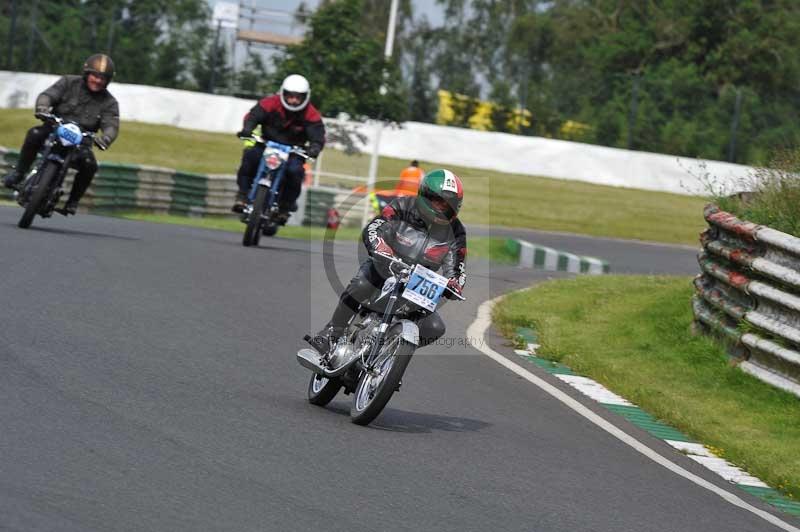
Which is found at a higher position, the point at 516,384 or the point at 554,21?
the point at 554,21

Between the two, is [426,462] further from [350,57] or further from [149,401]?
[350,57]

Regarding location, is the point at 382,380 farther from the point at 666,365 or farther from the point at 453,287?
the point at 666,365

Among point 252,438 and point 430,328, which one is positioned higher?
point 430,328

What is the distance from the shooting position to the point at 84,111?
606 inches

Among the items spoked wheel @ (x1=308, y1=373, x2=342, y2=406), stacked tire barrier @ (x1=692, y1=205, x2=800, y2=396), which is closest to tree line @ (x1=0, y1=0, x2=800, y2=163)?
stacked tire barrier @ (x1=692, y1=205, x2=800, y2=396)

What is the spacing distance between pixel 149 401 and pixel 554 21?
59519mm

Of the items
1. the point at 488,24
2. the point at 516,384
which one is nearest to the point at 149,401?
the point at 516,384

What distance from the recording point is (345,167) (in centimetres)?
3578

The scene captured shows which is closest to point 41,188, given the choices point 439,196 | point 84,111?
point 84,111

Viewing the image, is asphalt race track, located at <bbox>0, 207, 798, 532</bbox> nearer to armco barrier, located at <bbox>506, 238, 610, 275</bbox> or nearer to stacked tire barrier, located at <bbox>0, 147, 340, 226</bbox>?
stacked tire barrier, located at <bbox>0, 147, 340, 226</bbox>

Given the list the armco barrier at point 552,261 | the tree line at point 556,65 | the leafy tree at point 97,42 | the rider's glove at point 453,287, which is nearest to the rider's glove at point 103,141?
the rider's glove at point 453,287

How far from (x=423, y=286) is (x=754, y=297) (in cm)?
441

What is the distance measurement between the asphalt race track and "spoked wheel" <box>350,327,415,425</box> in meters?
0.13

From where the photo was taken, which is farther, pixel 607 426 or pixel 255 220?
pixel 255 220
